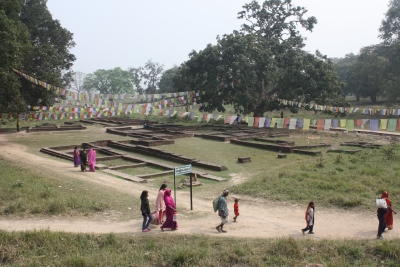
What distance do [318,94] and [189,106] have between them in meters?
11.6

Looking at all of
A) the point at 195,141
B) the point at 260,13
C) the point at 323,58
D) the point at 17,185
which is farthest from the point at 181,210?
the point at 260,13

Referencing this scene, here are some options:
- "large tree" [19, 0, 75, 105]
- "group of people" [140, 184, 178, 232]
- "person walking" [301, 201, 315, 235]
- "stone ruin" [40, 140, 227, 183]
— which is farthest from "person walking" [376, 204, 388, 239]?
"large tree" [19, 0, 75, 105]

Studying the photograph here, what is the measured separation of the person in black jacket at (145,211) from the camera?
925 cm

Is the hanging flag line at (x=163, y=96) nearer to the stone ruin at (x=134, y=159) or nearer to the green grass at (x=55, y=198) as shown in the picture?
the stone ruin at (x=134, y=159)

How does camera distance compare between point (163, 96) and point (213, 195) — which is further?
point (163, 96)

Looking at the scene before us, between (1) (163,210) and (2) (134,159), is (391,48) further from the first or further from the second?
(1) (163,210)

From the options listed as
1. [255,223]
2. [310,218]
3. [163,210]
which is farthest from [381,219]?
[163,210]

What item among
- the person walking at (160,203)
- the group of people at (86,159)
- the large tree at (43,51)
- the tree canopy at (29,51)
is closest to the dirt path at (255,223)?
the person walking at (160,203)

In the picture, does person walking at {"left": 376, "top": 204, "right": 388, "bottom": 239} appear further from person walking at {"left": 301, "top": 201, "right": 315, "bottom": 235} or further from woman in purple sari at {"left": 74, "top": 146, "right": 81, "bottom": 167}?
woman in purple sari at {"left": 74, "top": 146, "right": 81, "bottom": 167}

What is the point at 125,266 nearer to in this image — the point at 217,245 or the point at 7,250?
the point at 217,245

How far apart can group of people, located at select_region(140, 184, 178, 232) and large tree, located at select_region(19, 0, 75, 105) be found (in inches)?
910

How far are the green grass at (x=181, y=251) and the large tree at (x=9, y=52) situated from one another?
16085mm

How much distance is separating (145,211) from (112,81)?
71253 mm

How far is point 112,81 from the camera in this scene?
7756 cm
